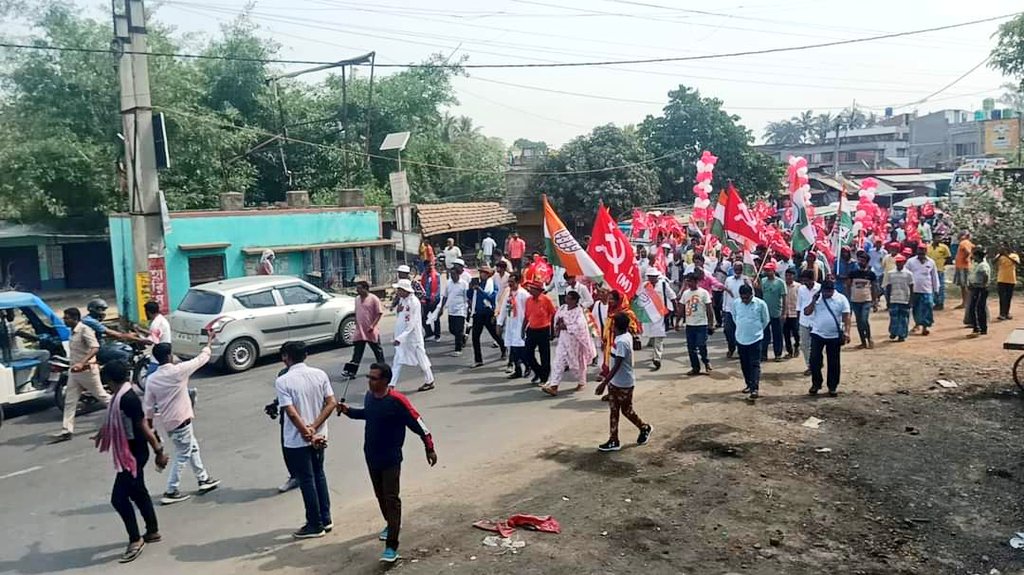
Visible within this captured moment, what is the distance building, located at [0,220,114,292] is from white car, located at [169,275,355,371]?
14538mm

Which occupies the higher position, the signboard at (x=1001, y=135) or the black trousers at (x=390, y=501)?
the signboard at (x=1001, y=135)

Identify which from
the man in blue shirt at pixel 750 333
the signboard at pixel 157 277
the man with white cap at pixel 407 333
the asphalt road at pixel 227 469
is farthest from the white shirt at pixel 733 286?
the signboard at pixel 157 277

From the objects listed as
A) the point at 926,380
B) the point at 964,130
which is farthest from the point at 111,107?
the point at 964,130

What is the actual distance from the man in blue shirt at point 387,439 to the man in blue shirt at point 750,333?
5.88 meters

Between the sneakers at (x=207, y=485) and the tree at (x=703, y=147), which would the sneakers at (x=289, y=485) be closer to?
the sneakers at (x=207, y=485)

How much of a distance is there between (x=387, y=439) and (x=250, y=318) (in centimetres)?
823

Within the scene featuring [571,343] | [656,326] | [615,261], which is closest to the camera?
[615,261]

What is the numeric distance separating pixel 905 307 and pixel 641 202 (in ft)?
67.3

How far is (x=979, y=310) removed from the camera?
46.4 feet

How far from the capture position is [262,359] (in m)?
14.2

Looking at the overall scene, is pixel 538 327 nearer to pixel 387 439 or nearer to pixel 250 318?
pixel 250 318

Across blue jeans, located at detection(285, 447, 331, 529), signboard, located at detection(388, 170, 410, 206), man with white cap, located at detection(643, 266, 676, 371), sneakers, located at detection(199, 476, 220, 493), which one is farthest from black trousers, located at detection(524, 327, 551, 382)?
signboard, located at detection(388, 170, 410, 206)

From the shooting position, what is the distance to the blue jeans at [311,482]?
250 inches

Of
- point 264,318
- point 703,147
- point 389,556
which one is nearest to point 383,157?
point 703,147
